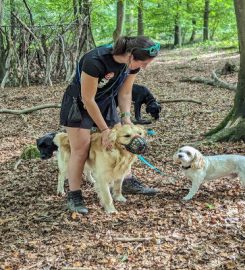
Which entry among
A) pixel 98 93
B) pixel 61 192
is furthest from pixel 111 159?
pixel 61 192

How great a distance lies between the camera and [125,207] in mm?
4555

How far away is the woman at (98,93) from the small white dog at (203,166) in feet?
2.61

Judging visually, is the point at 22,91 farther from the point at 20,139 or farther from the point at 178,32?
the point at 178,32

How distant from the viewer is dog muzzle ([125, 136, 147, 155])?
3910mm

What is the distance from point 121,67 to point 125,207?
1611 mm

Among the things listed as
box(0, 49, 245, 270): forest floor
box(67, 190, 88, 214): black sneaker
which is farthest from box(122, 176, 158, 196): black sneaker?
box(67, 190, 88, 214): black sneaker

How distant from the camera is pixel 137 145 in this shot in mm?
3916

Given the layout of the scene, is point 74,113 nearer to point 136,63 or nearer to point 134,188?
point 136,63

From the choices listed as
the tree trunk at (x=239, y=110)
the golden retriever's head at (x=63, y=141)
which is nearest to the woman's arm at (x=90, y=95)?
the golden retriever's head at (x=63, y=141)

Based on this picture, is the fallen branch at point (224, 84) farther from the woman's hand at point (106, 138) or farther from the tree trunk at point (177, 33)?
the tree trunk at point (177, 33)

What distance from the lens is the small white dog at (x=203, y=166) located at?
4570 mm

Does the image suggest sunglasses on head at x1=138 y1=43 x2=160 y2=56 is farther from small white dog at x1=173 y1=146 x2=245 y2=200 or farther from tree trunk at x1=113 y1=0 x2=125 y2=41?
tree trunk at x1=113 y1=0 x2=125 y2=41

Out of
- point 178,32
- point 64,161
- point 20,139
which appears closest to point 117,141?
point 64,161

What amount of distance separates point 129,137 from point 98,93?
1.84 ft
